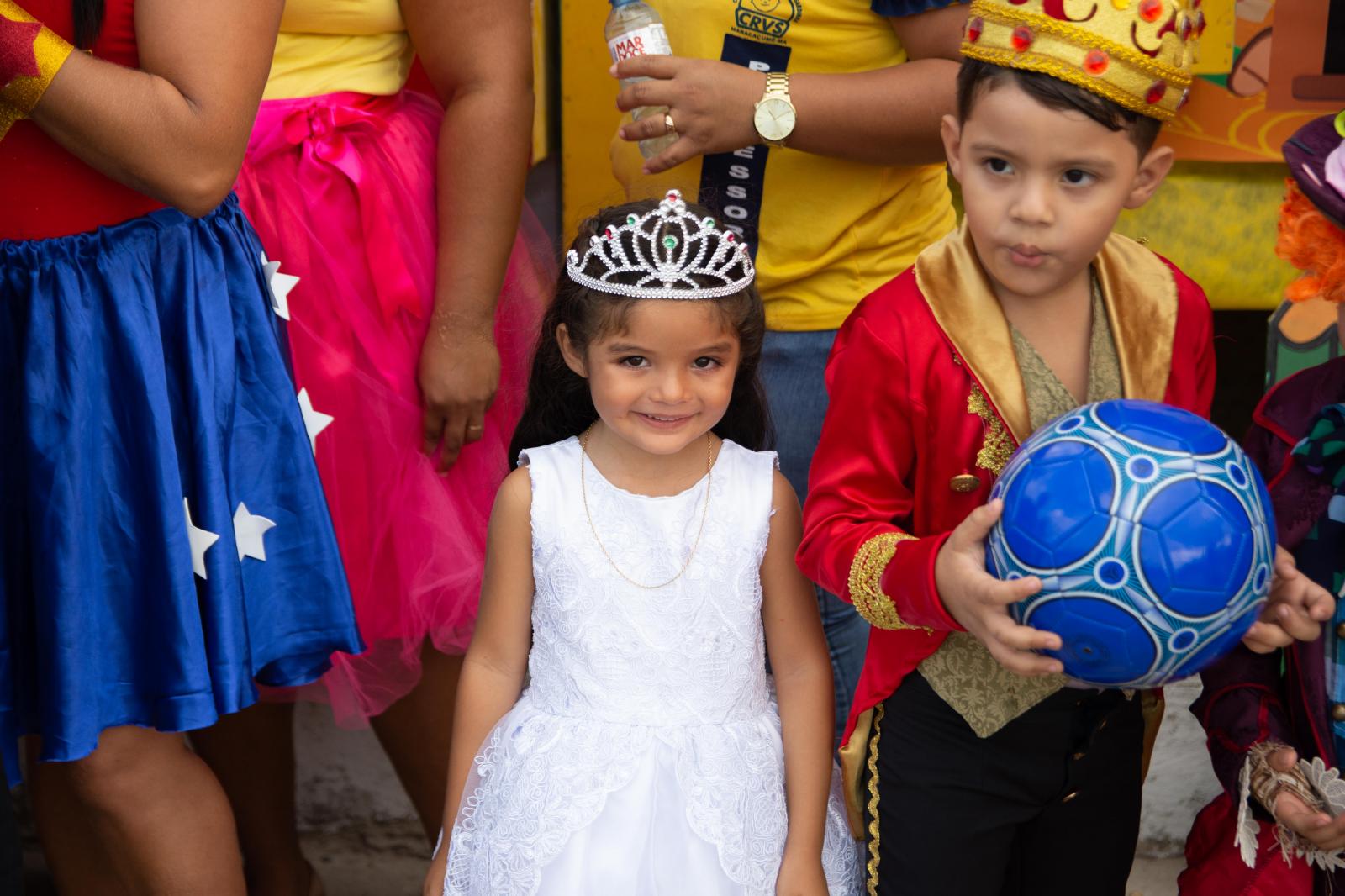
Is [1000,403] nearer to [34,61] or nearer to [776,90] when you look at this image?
[776,90]

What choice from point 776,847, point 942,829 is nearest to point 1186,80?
point 942,829

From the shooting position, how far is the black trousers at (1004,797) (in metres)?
2.19

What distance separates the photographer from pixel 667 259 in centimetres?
227

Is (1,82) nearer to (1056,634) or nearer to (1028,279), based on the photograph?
(1028,279)

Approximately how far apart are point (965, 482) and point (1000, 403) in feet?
0.41

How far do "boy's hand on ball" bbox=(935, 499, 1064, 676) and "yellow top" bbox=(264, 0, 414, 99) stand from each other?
1501 millimetres

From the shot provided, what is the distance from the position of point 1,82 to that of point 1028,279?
1.49m

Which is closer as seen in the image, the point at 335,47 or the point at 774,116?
the point at 774,116

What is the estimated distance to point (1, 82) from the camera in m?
2.08

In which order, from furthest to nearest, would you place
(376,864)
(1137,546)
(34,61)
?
(376,864) → (34,61) → (1137,546)

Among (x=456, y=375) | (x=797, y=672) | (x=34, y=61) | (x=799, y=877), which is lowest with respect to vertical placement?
(x=799, y=877)

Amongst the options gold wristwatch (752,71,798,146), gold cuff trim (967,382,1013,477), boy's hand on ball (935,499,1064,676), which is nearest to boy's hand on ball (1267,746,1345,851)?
boy's hand on ball (935,499,1064,676)

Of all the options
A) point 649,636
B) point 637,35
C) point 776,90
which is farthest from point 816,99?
point 649,636

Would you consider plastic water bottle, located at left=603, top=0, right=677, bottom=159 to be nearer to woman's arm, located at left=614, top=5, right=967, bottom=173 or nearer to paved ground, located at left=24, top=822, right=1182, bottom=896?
woman's arm, located at left=614, top=5, right=967, bottom=173
